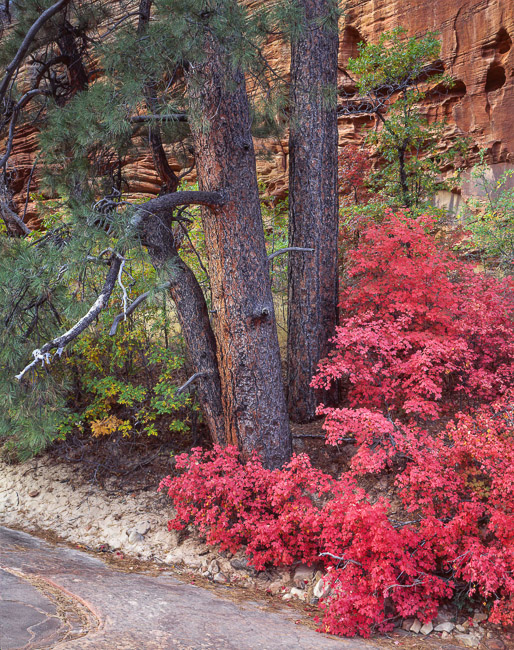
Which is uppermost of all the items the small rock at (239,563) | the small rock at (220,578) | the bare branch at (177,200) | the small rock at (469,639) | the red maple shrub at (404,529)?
the bare branch at (177,200)

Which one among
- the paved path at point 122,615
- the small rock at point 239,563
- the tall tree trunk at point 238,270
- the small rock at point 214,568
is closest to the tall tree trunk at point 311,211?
the tall tree trunk at point 238,270

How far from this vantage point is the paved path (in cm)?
265

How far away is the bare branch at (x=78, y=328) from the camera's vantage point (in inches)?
137

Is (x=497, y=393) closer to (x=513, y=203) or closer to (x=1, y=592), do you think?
(x=513, y=203)

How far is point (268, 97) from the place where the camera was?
5.19 metres

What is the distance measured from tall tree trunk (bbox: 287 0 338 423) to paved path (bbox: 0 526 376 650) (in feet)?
9.42

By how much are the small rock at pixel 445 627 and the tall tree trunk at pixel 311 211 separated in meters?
2.83

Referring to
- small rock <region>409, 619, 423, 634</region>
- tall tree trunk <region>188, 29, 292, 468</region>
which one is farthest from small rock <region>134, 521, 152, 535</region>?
small rock <region>409, 619, 423, 634</region>

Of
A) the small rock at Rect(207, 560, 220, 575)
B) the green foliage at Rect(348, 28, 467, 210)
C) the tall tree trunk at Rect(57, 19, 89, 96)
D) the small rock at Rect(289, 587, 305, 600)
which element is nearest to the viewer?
the small rock at Rect(289, 587, 305, 600)

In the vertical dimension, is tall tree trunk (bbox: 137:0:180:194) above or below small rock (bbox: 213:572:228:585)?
above

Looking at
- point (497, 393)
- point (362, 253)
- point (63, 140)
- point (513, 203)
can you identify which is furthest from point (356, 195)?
point (63, 140)

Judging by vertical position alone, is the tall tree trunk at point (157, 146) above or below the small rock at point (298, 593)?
above

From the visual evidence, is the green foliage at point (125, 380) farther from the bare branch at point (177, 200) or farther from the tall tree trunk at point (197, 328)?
the bare branch at point (177, 200)

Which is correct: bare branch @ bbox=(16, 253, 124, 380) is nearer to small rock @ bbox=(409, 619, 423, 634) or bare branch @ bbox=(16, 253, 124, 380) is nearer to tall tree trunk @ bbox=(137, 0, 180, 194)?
tall tree trunk @ bbox=(137, 0, 180, 194)
